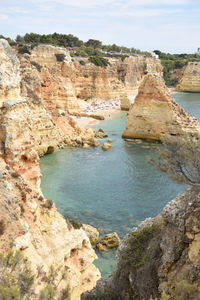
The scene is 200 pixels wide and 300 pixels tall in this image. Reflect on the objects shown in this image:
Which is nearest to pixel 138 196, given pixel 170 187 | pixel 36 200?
pixel 170 187

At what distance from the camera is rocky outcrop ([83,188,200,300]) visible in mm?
7988

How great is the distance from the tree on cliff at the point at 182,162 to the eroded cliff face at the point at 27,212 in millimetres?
4979

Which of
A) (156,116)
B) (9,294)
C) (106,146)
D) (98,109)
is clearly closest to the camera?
(9,294)

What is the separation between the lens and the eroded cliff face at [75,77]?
44.5 meters

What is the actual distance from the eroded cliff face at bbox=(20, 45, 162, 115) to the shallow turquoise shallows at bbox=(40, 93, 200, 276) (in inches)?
367

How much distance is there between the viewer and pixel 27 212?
13227mm

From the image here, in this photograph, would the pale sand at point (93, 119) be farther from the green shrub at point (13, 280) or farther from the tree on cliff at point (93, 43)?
the tree on cliff at point (93, 43)

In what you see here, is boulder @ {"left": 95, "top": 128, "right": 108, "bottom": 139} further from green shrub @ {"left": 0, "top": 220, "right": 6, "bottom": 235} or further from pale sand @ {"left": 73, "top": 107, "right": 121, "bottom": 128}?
green shrub @ {"left": 0, "top": 220, "right": 6, "bottom": 235}

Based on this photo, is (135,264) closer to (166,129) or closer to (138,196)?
(138,196)

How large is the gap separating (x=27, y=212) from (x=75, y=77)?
5703cm

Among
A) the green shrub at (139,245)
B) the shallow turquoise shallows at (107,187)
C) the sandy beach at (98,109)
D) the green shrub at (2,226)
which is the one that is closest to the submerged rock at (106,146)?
the shallow turquoise shallows at (107,187)

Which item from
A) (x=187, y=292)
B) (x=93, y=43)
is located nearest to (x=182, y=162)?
(x=187, y=292)

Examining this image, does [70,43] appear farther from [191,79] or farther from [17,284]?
[17,284]

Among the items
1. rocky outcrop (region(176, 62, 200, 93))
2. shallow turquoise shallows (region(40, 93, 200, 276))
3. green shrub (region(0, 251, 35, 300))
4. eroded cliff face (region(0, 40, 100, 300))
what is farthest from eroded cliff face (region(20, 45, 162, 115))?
green shrub (region(0, 251, 35, 300))
